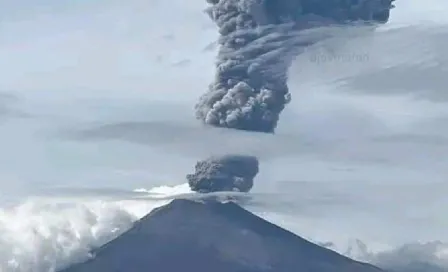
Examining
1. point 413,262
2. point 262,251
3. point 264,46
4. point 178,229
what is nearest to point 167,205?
point 178,229

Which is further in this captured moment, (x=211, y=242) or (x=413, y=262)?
(x=413, y=262)

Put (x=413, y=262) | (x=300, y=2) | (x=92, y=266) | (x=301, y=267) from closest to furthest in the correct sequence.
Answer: (x=300, y=2) < (x=92, y=266) < (x=301, y=267) < (x=413, y=262)

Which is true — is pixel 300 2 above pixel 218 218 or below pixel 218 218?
above

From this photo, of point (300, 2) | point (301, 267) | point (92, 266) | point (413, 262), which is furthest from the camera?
point (413, 262)

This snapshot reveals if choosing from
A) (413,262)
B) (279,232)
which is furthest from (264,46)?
(413,262)

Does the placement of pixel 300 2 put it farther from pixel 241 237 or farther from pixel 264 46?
pixel 241 237

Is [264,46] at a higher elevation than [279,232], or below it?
higher

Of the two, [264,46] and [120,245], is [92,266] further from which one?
[264,46]
